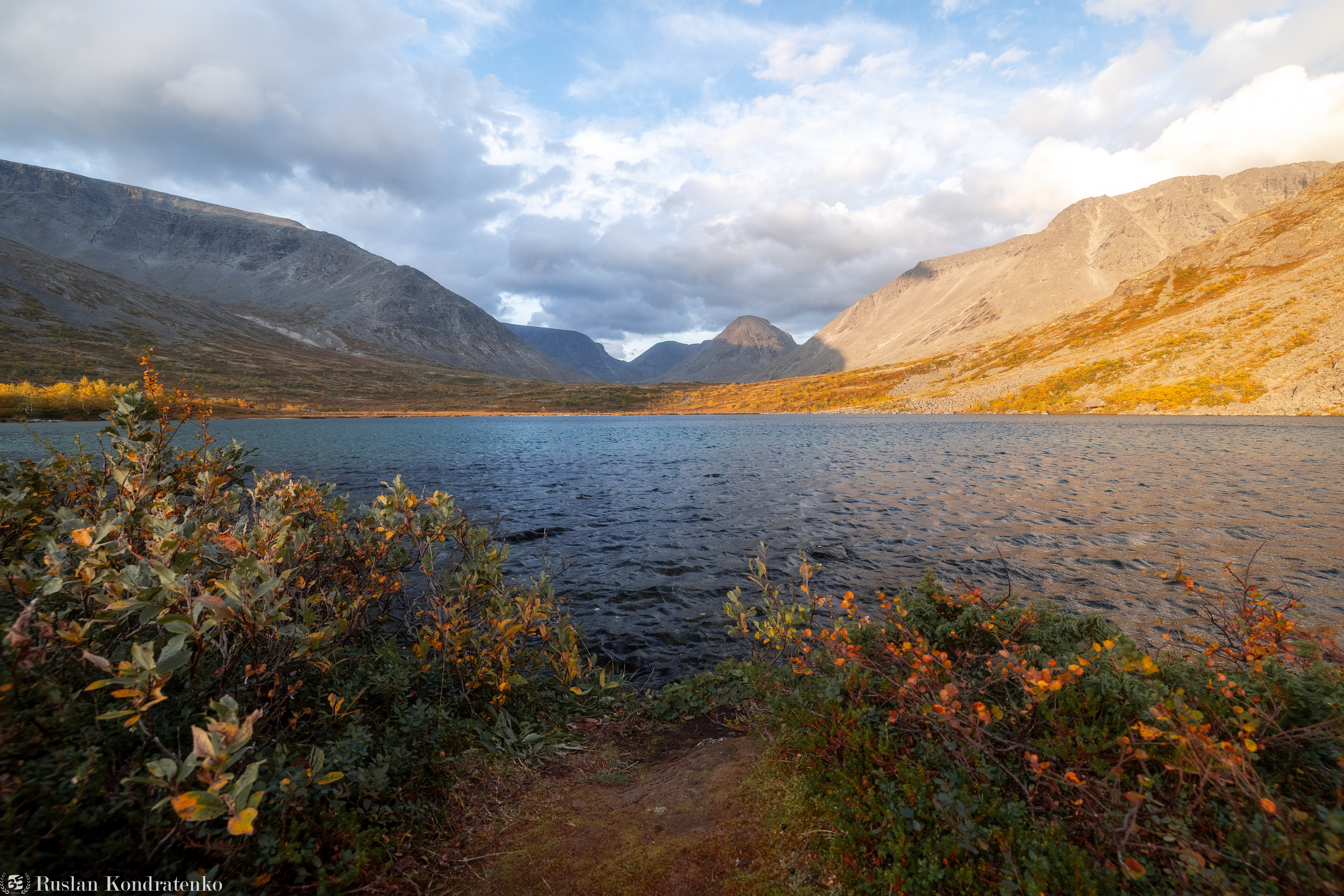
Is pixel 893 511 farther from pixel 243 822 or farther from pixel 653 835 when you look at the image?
pixel 243 822

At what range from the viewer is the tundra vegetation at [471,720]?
3451 mm

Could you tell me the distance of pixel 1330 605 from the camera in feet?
40.7

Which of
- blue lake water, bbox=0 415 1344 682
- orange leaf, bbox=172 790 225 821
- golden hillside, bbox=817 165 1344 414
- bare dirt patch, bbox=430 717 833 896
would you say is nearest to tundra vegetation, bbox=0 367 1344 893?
orange leaf, bbox=172 790 225 821

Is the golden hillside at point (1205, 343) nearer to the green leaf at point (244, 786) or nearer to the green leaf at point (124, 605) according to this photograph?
the green leaf at point (244, 786)

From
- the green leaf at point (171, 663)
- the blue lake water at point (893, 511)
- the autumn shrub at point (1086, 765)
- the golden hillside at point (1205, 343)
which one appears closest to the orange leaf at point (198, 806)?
the green leaf at point (171, 663)

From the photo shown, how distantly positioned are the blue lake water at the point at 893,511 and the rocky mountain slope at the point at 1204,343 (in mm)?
26346

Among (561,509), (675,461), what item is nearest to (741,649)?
(561,509)

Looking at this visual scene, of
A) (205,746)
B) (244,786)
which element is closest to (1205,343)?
(244,786)

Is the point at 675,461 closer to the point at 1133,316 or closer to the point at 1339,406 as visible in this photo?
the point at 1339,406

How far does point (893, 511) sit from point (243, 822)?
25.5m

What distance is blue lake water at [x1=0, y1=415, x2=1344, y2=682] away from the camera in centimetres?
1432

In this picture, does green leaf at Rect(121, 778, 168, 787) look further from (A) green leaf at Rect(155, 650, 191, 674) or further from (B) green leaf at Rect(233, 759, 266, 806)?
(A) green leaf at Rect(155, 650, 191, 674)

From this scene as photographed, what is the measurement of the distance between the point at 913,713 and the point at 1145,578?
14.8 meters

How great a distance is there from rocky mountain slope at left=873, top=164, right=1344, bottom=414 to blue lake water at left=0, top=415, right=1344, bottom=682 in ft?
86.4
